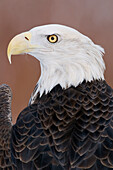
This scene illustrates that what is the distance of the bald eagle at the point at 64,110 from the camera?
1008 mm

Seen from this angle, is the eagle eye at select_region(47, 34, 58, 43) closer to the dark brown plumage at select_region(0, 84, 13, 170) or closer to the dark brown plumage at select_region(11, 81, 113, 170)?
the dark brown plumage at select_region(11, 81, 113, 170)

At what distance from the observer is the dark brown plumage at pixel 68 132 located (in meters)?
1.00

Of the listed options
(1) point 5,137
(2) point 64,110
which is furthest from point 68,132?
(1) point 5,137

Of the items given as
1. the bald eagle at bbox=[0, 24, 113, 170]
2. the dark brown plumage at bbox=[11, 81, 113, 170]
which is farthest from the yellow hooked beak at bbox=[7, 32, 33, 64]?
the dark brown plumage at bbox=[11, 81, 113, 170]

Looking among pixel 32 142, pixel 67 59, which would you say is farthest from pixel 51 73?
pixel 32 142

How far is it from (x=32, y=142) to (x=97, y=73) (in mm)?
406

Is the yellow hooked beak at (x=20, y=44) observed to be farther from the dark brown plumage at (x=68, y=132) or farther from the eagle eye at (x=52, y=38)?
the dark brown plumage at (x=68, y=132)

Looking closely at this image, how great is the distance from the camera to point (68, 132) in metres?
1.05

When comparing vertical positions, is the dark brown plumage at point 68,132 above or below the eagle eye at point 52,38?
below

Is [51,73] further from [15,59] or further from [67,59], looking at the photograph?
[15,59]

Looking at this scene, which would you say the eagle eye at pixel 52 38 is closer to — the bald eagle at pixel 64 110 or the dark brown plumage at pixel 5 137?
the bald eagle at pixel 64 110

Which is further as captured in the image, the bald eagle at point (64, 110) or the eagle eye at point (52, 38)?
the eagle eye at point (52, 38)

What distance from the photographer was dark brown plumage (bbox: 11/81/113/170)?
3.27ft

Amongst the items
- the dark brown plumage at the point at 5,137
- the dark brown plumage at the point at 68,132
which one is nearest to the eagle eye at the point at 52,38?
the dark brown plumage at the point at 68,132
